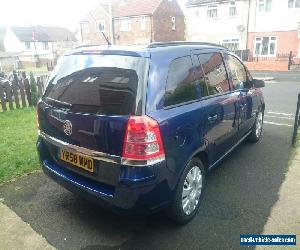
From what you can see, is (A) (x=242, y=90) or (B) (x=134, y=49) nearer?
(B) (x=134, y=49)

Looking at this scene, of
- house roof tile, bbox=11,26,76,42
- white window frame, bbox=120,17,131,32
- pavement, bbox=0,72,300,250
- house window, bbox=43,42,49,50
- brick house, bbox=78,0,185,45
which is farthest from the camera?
house window, bbox=43,42,49,50

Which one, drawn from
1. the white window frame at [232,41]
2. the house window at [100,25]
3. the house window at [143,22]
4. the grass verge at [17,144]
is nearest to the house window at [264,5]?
the white window frame at [232,41]

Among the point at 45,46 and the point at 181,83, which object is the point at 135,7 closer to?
the point at 45,46

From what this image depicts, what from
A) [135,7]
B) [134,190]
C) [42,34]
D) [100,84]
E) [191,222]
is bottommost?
[191,222]

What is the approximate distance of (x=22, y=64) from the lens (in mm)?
46000

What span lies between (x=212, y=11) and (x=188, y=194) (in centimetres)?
3046

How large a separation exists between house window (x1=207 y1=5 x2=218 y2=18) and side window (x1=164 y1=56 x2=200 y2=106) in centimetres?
2959

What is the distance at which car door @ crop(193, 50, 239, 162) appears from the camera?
145 inches

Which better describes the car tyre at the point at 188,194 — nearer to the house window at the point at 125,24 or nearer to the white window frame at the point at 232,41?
the white window frame at the point at 232,41

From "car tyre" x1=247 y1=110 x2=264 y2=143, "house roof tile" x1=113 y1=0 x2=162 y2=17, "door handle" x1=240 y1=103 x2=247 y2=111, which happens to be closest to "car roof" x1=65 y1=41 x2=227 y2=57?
"door handle" x1=240 y1=103 x2=247 y2=111

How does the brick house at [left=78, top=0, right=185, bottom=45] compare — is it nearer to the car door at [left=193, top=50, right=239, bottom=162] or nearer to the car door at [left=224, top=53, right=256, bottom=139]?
the car door at [left=224, top=53, right=256, bottom=139]

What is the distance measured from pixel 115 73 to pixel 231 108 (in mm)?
2044

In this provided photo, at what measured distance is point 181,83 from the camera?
332 centimetres

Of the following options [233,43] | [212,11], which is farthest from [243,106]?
[212,11]
